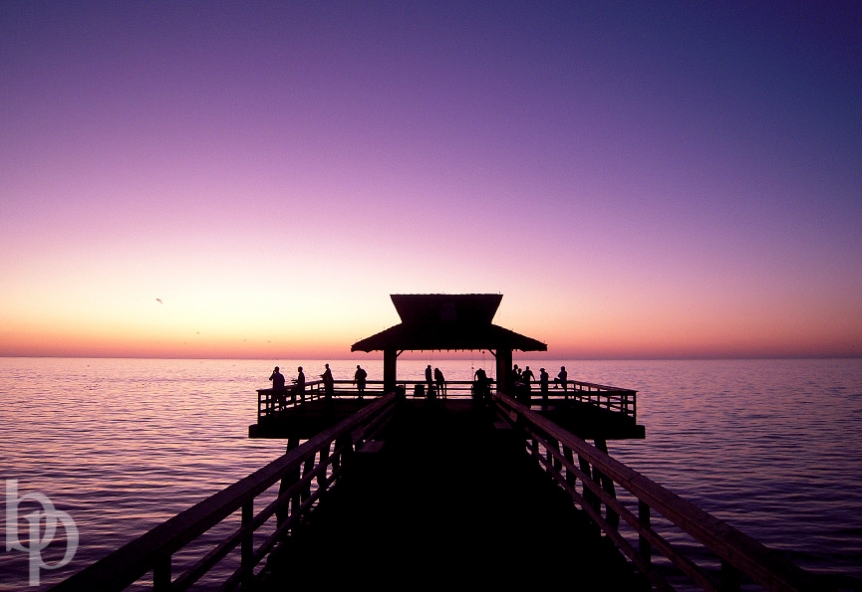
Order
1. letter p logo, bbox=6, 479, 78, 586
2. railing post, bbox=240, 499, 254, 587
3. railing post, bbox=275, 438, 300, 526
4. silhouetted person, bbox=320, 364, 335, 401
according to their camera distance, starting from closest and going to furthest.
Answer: railing post, bbox=240, 499, 254, 587 < railing post, bbox=275, 438, 300, 526 < letter p logo, bbox=6, 479, 78, 586 < silhouetted person, bbox=320, 364, 335, 401

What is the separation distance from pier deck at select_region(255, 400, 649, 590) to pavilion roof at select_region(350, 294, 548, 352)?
14.8 m

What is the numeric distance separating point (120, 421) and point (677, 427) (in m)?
45.6

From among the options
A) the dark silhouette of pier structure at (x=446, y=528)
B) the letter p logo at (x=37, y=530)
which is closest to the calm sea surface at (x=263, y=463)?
the letter p logo at (x=37, y=530)

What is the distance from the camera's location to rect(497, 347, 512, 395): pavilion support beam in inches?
1048

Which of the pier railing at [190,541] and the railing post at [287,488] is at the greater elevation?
the pier railing at [190,541]

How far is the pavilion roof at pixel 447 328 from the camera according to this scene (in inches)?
1044

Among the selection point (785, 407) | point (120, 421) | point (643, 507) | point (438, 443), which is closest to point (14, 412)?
point (120, 421)

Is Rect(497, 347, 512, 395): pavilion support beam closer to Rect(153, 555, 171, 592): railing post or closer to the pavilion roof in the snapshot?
the pavilion roof

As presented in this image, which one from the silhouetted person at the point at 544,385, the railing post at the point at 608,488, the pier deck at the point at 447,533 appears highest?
the silhouetted person at the point at 544,385

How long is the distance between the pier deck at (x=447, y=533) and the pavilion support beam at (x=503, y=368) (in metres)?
14.9

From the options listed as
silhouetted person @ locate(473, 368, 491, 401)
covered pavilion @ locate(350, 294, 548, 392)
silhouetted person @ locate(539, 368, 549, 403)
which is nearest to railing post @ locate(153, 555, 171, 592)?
silhouetted person @ locate(473, 368, 491, 401)

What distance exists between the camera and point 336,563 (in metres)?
6.09

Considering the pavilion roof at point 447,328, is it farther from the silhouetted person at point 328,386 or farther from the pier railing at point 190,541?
the pier railing at point 190,541

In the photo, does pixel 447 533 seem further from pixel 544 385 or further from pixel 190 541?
pixel 544 385
